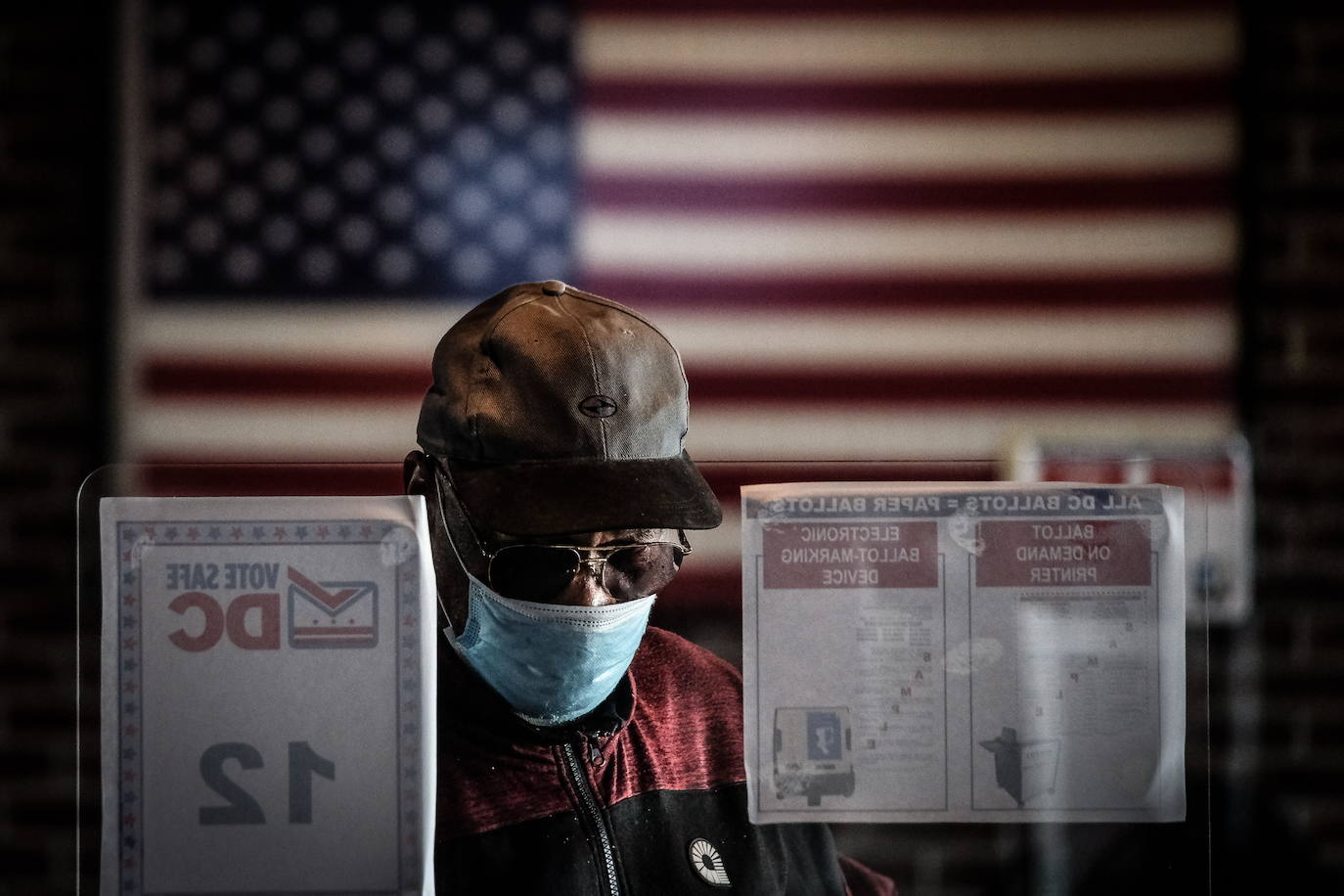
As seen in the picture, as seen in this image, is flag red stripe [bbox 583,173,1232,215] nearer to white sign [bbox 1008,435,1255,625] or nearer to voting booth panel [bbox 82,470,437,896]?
white sign [bbox 1008,435,1255,625]

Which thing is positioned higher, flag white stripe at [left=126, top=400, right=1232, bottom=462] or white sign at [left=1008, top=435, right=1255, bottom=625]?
flag white stripe at [left=126, top=400, right=1232, bottom=462]

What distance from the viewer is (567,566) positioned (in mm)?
892

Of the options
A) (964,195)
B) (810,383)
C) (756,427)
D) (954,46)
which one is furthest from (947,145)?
(756,427)

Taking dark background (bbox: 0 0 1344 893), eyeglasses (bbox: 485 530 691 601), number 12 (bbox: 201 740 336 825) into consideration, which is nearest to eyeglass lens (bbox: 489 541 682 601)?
eyeglasses (bbox: 485 530 691 601)

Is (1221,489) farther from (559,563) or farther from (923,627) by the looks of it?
(559,563)

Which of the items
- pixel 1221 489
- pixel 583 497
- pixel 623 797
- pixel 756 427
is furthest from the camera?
pixel 756 427

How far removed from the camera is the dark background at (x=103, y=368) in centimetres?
240

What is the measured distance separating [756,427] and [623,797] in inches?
62.9

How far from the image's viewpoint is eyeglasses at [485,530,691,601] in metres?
0.88

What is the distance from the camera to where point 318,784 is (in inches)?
36.7

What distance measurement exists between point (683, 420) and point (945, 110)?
1.89 m

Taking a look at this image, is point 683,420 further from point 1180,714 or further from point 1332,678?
point 1332,678

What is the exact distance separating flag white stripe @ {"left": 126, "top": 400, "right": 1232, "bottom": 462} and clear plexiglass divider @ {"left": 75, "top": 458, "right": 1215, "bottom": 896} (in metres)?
1.50

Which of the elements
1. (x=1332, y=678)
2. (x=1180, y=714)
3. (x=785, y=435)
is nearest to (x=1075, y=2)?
(x=785, y=435)
